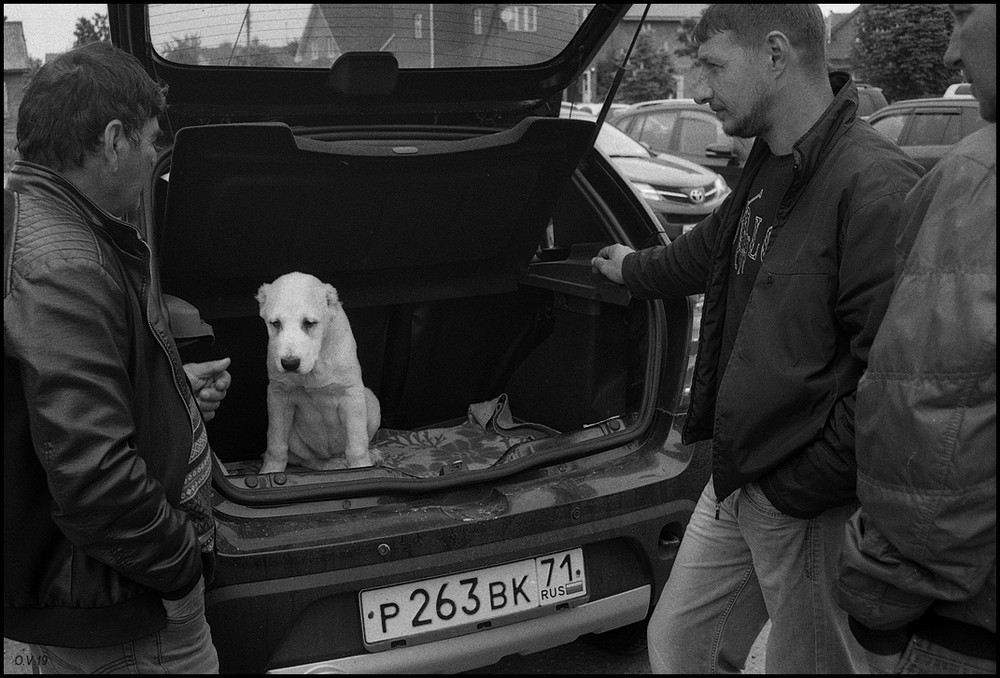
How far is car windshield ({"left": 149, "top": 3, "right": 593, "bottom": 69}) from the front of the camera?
2.78 m

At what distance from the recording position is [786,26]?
2.01 m

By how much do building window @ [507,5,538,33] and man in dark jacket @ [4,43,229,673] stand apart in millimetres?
1694

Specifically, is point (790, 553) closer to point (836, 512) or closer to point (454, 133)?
point (836, 512)

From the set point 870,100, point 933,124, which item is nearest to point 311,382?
point 933,124

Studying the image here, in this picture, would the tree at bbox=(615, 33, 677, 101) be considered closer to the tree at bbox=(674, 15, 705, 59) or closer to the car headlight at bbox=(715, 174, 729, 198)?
the tree at bbox=(674, 15, 705, 59)

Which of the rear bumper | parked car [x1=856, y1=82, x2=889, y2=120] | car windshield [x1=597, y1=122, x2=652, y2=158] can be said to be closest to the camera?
the rear bumper

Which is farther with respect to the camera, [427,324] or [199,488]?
[427,324]

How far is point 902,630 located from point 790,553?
1.68 ft

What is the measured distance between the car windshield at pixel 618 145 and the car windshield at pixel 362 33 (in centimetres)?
779

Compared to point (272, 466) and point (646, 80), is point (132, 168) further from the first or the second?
point (646, 80)

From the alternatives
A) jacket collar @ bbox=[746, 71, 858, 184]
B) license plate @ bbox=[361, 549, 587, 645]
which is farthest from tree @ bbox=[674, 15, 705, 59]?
license plate @ bbox=[361, 549, 587, 645]

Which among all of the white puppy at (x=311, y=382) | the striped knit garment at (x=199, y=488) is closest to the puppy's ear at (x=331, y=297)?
the white puppy at (x=311, y=382)

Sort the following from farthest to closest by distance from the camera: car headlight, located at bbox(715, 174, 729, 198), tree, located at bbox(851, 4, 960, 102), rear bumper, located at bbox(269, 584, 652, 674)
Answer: tree, located at bbox(851, 4, 960, 102)
car headlight, located at bbox(715, 174, 729, 198)
rear bumper, located at bbox(269, 584, 652, 674)

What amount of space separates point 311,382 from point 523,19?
1.51 metres
